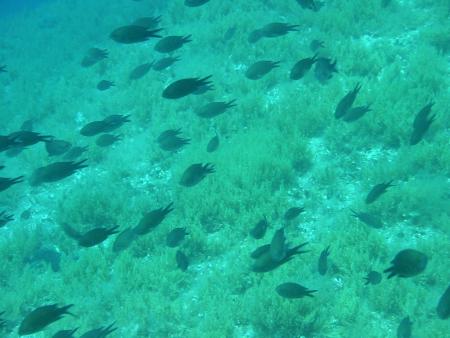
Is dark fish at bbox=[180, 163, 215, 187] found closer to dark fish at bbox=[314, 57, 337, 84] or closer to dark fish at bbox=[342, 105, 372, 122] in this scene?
→ dark fish at bbox=[314, 57, 337, 84]

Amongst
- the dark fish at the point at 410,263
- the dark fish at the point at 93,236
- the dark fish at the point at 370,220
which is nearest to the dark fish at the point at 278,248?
the dark fish at the point at 410,263

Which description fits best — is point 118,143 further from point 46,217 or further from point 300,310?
point 300,310

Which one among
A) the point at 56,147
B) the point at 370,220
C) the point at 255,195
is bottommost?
the point at 255,195

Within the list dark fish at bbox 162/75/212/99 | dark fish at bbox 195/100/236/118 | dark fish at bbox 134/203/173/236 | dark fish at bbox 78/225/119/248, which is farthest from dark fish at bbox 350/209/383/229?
dark fish at bbox 78/225/119/248

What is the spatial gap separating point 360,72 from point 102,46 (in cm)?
1450

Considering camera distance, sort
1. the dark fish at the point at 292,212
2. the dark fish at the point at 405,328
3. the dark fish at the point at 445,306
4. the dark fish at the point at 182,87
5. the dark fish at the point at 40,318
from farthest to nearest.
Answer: the dark fish at the point at 292,212
the dark fish at the point at 182,87
the dark fish at the point at 405,328
the dark fish at the point at 40,318
the dark fish at the point at 445,306

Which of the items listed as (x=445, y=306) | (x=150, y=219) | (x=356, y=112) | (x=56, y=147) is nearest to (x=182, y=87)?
(x=150, y=219)

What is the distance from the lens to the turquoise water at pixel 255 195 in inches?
243

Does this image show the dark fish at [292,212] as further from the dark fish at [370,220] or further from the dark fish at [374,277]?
the dark fish at [374,277]

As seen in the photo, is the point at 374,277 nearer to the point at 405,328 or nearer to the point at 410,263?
the point at 405,328

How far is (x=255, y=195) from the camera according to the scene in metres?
8.32

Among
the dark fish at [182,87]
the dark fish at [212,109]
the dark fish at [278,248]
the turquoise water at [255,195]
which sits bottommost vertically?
the turquoise water at [255,195]

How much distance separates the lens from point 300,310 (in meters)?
6.00

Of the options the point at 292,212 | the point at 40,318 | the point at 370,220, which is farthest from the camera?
the point at 292,212
